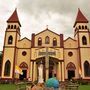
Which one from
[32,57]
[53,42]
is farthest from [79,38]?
[32,57]

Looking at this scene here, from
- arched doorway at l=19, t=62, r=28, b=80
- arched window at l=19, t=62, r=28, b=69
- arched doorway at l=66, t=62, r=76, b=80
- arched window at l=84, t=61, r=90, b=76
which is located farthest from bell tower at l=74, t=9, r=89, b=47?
arched doorway at l=19, t=62, r=28, b=80

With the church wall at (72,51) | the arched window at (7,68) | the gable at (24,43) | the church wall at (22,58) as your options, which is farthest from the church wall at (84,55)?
the arched window at (7,68)

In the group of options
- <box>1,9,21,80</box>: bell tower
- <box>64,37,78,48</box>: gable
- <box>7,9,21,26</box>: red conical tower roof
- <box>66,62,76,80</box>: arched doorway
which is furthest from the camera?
<box>7,9,21,26</box>: red conical tower roof

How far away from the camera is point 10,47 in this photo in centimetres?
4706

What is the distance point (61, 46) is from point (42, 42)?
4181 millimetres

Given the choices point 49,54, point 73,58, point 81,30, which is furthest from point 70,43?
point 49,54

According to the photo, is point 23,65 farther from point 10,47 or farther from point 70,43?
point 70,43

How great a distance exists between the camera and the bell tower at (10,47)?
1783 inches

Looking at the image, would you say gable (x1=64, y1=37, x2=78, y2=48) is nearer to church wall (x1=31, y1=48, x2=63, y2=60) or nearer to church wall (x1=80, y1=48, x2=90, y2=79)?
church wall (x1=31, y1=48, x2=63, y2=60)

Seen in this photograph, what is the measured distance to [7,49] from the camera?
46875 mm

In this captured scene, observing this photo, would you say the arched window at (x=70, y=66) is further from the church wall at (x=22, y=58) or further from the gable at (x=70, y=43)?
the church wall at (x=22, y=58)

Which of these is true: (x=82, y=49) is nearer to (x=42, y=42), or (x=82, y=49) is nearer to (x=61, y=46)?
(x=61, y=46)

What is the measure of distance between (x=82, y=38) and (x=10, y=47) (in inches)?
605

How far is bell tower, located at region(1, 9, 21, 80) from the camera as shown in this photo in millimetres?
45281
